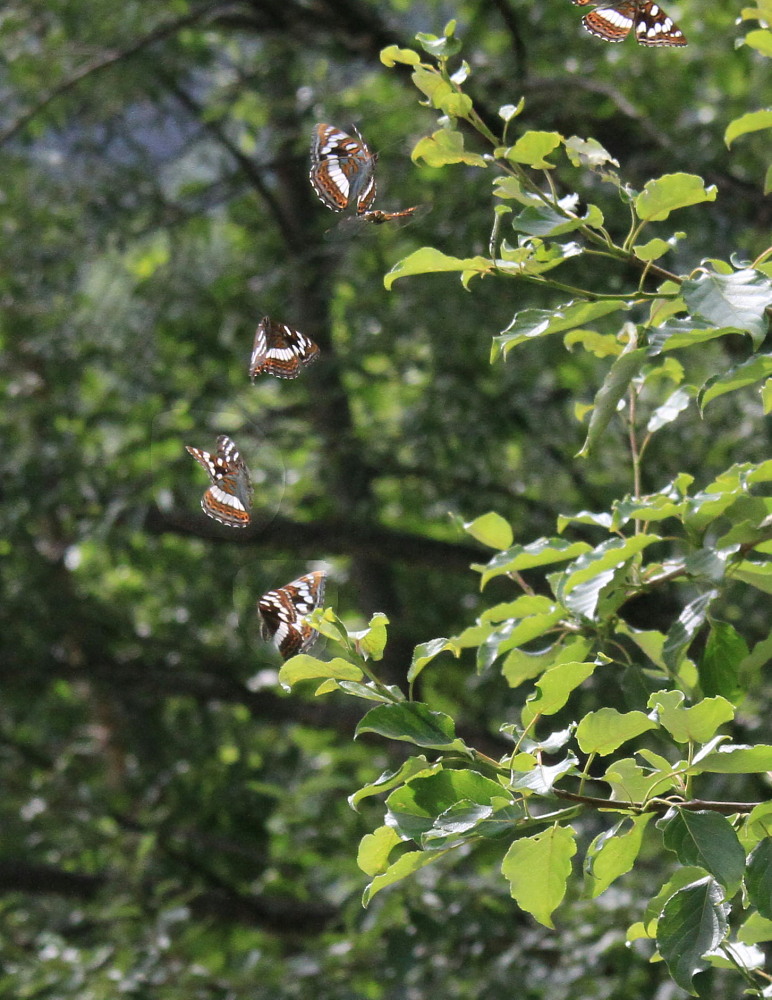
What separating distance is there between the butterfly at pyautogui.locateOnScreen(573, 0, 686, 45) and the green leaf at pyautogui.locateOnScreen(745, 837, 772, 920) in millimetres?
630

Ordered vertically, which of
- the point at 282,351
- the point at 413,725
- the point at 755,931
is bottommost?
the point at 755,931

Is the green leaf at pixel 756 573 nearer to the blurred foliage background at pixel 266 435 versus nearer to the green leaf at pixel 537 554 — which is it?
the green leaf at pixel 537 554

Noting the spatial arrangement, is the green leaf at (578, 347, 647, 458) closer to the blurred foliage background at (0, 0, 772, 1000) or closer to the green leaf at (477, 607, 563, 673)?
the green leaf at (477, 607, 563, 673)

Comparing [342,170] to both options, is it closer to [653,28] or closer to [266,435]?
[653,28]

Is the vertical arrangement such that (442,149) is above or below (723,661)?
above

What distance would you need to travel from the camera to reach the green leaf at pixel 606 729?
796 millimetres

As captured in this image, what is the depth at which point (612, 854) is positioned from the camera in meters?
0.86

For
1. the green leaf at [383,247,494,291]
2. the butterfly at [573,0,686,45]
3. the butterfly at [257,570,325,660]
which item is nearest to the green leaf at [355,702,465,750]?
the butterfly at [257,570,325,660]

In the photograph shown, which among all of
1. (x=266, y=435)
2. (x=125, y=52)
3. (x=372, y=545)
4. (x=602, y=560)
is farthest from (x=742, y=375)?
(x=125, y=52)

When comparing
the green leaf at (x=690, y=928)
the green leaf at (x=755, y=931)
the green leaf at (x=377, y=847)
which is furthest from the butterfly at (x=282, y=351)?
the green leaf at (x=755, y=931)

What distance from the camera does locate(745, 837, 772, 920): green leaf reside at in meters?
0.80

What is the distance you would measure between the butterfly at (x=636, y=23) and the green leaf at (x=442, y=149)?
16 cm

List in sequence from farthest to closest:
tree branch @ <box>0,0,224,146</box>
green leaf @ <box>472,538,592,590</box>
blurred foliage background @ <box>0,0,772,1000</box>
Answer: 1. tree branch @ <box>0,0,224,146</box>
2. blurred foliage background @ <box>0,0,772,1000</box>
3. green leaf @ <box>472,538,592,590</box>

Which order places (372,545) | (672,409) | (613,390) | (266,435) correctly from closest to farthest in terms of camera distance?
1. (613,390)
2. (672,409)
3. (266,435)
4. (372,545)
